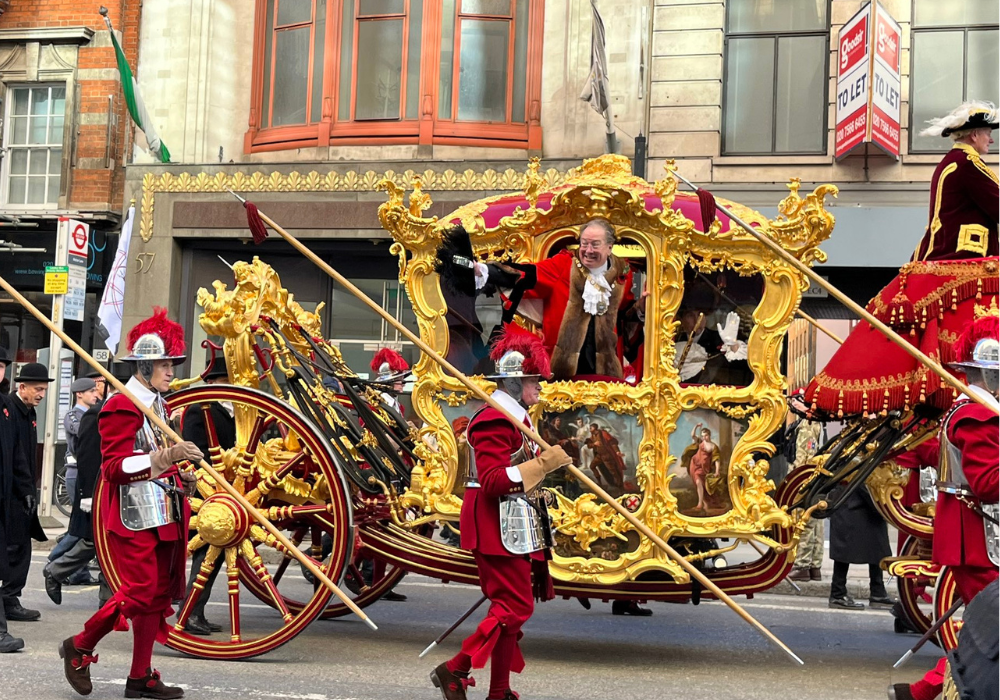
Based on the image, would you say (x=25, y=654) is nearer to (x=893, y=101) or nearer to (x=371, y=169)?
(x=371, y=169)

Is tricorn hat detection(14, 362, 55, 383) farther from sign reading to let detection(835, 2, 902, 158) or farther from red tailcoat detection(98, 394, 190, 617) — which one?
sign reading to let detection(835, 2, 902, 158)

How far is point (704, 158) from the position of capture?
15.1m

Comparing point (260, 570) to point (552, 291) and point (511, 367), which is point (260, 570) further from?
point (552, 291)

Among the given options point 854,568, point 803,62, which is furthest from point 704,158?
point 854,568

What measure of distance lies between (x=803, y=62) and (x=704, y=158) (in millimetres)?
1730

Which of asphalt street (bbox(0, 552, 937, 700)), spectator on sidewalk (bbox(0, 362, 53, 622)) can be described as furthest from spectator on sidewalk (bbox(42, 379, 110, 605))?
spectator on sidewalk (bbox(0, 362, 53, 622))

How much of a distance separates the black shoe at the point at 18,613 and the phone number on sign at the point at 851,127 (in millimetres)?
9819

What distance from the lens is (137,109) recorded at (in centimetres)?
1594

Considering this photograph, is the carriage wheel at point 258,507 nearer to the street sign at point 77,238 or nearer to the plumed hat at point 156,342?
the plumed hat at point 156,342

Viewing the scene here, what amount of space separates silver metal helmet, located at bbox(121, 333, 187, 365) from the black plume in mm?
1717

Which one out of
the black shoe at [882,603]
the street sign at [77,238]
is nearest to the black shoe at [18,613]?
the street sign at [77,238]

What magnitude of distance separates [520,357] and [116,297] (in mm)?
10517

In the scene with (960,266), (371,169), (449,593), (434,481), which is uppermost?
(371,169)

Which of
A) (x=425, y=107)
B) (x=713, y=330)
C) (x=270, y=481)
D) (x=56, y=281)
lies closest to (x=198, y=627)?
(x=270, y=481)
